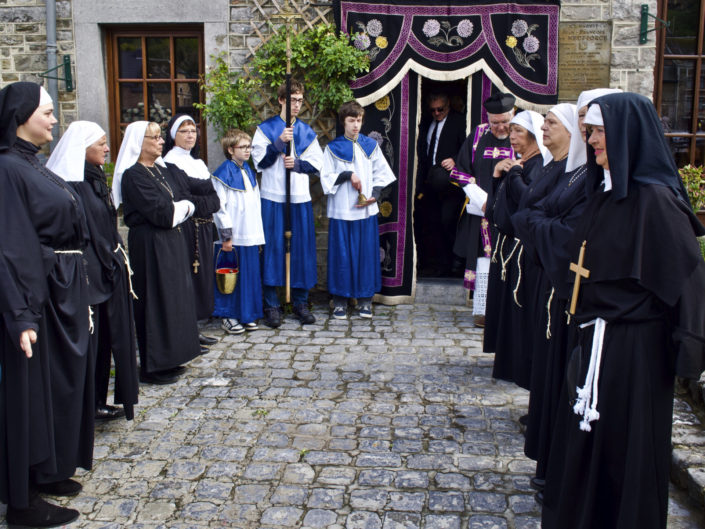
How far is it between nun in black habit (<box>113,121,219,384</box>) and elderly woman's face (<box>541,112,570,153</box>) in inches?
96.5

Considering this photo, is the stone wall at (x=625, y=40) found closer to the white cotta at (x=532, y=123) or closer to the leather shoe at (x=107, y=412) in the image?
the white cotta at (x=532, y=123)

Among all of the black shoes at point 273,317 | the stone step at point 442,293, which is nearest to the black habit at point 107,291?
the black shoes at point 273,317

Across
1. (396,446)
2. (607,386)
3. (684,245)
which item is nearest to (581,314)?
(607,386)

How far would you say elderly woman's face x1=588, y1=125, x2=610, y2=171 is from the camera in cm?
254

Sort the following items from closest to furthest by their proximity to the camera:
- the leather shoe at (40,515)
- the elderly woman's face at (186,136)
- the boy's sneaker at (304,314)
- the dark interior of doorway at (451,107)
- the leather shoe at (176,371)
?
1. the leather shoe at (40,515)
2. the leather shoe at (176,371)
3. the elderly woman's face at (186,136)
4. the boy's sneaker at (304,314)
5. the dark interior of doorway at (451,107)

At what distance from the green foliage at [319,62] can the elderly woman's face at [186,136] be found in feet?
5.04

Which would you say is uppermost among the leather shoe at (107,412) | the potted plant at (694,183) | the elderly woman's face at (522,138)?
the elderly woman's face at (522,138)

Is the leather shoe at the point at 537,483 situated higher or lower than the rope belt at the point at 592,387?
lower

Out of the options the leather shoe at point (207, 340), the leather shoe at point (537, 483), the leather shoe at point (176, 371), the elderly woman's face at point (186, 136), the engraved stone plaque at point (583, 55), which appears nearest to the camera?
the leather shoe at point (537, 483)

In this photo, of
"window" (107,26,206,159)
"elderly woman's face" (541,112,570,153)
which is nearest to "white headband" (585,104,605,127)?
"elderly woman's face" (541,112,570,153)

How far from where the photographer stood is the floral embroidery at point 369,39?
6.75 metres

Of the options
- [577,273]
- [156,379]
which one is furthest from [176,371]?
[577,273]

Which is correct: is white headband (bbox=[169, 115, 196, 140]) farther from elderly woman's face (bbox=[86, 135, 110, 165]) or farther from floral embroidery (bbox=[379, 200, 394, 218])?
floral embroidery (bbox=[379, 200, 394, 218])

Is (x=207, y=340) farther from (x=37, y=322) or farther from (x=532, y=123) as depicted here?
(x=532, y=123)
